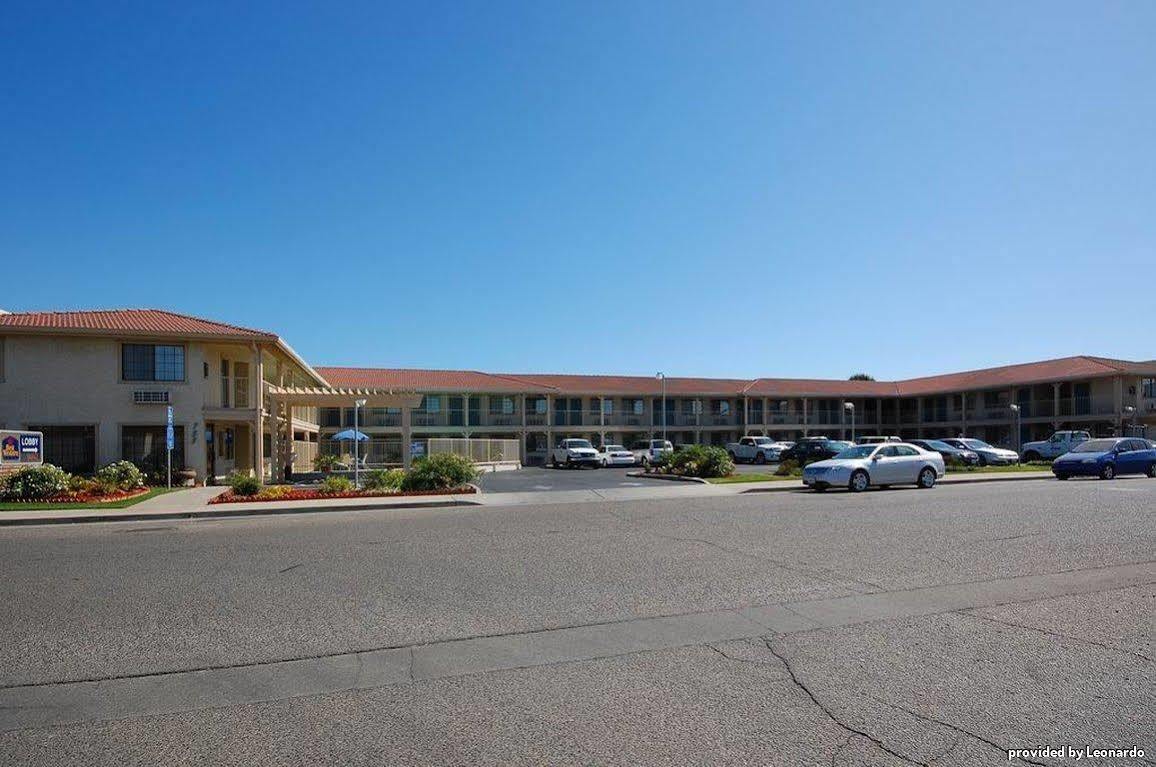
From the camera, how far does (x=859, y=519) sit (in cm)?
1573

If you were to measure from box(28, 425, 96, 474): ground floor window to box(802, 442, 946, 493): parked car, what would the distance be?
23.3 meters

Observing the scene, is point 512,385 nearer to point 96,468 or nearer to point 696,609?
point 96,468

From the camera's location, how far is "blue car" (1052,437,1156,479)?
2770 centimetres

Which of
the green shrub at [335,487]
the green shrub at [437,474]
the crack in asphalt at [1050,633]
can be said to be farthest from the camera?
the green shrub at [437,474]

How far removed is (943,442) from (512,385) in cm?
2605

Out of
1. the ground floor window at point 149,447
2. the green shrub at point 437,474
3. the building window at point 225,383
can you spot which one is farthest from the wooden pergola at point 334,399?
the green shrub at point 437,474

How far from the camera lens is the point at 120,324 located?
2798 centimetres

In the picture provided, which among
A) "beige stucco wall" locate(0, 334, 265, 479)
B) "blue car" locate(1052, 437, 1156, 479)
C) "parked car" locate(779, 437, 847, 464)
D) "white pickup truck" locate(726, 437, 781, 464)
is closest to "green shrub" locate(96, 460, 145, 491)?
"beige stucco wall" locate(0, 334, 265, 479)

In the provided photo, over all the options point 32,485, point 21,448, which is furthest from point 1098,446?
point 21,448

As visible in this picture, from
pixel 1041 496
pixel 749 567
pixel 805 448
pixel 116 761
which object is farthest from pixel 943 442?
pixel 116 761

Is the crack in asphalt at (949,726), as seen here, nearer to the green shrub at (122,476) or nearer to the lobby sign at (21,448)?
the green shrub at (122,476)

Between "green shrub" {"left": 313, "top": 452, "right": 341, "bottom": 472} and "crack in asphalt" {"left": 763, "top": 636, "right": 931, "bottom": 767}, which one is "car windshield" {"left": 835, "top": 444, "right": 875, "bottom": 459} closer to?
"crack in asphalt" {"left": 763, "top": 636, "right": 931, "bottom": 767}

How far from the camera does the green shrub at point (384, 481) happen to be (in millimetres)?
24406

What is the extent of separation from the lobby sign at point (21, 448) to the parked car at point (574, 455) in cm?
2672
